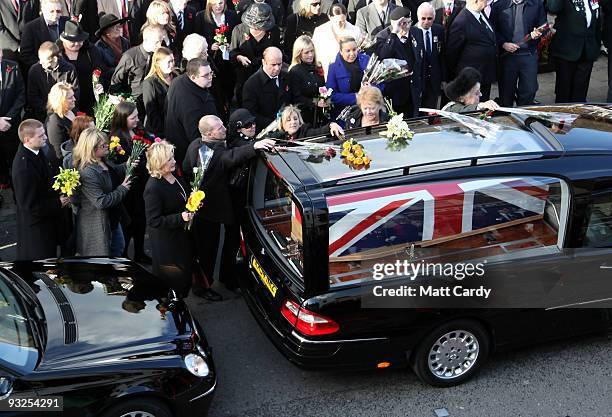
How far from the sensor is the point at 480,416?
6082mm

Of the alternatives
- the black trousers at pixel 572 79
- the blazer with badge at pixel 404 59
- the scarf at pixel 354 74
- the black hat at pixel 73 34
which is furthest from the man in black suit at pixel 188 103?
the black trousers at pixel 572 79

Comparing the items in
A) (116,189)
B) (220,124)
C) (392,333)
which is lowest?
(392,333)

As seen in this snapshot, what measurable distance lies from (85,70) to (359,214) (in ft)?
16.4

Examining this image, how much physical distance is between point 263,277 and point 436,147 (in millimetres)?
1761

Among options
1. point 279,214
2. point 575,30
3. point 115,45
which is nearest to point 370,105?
point 279,214

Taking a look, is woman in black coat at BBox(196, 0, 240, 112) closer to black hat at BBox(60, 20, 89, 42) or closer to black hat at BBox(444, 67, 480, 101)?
black hat at BBox(60, 20, 89, 42)

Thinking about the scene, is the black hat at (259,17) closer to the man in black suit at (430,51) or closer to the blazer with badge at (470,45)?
the man in black suit at (430,51)

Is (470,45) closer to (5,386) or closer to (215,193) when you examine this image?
(215,193)

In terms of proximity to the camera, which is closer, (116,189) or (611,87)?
(116,189)

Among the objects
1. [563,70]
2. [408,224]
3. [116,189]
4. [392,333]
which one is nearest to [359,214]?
[408,224]

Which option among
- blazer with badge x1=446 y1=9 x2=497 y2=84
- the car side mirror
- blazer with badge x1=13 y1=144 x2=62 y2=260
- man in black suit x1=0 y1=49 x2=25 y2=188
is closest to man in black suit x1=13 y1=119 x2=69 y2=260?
blazer with badge x1=13 y1=144 x2=62 y2=260

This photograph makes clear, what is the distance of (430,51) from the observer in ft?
34.5

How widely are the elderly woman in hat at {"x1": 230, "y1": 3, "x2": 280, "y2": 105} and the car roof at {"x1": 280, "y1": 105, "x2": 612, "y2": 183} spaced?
11.7 feet

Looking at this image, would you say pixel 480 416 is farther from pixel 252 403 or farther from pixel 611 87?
pixel 611 87
